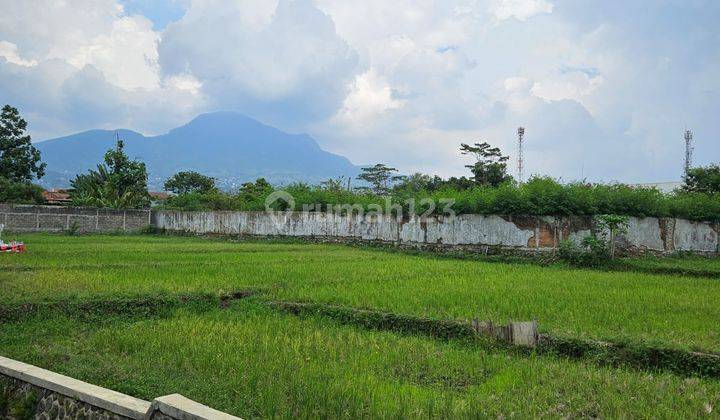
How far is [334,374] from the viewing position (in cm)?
460

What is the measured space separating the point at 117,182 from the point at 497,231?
24.2m

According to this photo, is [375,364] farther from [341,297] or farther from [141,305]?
[141,305]

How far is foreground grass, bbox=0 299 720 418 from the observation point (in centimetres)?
393

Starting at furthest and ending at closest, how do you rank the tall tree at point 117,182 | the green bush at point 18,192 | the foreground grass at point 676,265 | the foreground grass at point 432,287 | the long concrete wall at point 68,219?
1. the tall tree at point 117,182
2. the green bush at point 18,192
3. the long concrete wall at point 68,219
4. the foreground grass at point 676,265
5. the foreground grass at point 432,287

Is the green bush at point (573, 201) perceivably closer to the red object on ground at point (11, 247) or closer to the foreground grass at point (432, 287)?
the foreground grass at point (432, 287)

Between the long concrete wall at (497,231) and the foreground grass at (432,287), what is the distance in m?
2.03

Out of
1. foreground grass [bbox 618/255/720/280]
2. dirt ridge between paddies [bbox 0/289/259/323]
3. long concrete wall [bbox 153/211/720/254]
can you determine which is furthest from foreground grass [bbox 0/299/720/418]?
long concrete wall [bbox 153/211/720/254]

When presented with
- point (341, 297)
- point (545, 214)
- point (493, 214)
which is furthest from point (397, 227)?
point (341, 297)

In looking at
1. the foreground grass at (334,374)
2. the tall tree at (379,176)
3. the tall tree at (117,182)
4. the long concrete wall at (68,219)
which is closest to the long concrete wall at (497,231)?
the long concrete wall at (68,219)

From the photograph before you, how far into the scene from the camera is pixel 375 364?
199 inches

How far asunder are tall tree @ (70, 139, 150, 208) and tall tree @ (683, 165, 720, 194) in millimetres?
27824

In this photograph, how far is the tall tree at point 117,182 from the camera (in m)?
31.2

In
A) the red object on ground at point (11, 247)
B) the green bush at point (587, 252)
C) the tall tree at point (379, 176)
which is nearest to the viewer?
the red object on ground at point (11, 247)

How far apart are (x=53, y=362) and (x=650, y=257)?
13725 millimetres
